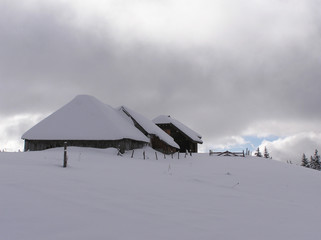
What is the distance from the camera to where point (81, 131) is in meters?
23.7

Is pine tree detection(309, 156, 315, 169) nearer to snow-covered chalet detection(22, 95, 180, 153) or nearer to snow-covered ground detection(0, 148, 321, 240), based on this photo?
snow-covered chalet detection(22, 95, 180, 153)

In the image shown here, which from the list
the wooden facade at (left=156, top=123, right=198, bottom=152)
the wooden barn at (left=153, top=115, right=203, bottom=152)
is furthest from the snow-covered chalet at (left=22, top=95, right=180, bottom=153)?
the wooden facade at (left=156, top=123, right=198, bottom=152)

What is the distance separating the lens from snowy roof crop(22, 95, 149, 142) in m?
23.3

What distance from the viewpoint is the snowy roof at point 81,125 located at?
918 inches

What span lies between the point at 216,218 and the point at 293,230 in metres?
1.55

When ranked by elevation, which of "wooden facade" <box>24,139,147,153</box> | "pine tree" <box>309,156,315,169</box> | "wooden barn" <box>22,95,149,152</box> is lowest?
→ "pine tree" <box>309,156,315,169</box>

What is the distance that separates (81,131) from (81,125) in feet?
2.88

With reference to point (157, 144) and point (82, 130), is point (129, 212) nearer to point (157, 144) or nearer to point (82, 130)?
point (82, 130)

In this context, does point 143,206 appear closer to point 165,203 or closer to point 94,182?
point 165,203

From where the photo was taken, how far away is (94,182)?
7543mm

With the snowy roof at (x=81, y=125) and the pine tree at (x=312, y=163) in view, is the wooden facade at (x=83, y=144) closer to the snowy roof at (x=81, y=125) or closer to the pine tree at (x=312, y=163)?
the snowy roof at (x=81, y=125)

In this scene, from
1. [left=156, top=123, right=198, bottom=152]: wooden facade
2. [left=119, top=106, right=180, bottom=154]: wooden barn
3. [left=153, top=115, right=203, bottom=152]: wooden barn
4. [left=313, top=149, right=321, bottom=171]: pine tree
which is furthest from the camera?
[left=313, top=149, right=321, bottom=171]: pine tree

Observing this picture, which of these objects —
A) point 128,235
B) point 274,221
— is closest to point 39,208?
point 128,235

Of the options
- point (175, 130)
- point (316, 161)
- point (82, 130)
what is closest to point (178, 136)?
point (175, 130)
